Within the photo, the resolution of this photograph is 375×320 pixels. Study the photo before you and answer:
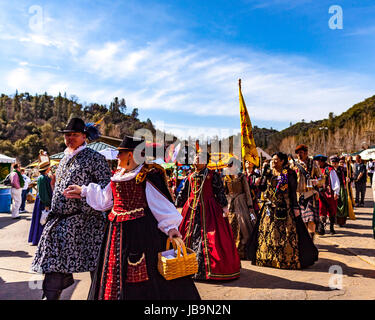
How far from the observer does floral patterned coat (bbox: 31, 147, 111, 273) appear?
9.30ft

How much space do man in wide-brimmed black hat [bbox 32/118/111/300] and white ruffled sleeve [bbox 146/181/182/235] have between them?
52 cm

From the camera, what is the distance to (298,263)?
16.8 feet

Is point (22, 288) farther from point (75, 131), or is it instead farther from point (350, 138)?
point (350, 138)

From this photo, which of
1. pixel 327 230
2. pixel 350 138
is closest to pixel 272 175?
pixel 327 230

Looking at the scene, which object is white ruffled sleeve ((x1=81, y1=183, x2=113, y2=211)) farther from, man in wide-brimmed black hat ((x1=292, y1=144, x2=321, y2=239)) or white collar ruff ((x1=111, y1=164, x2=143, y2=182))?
man in wide-brimmed black hat ((x1=292, y1=144, x2=321, y2=239))

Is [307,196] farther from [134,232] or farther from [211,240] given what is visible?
[134,232]

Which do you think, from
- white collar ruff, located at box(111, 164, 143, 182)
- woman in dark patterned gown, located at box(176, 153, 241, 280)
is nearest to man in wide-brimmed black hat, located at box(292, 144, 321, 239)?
woman in dark patterned gown, located at box(176, 153, 241, 280)

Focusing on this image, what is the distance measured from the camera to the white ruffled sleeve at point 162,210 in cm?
277

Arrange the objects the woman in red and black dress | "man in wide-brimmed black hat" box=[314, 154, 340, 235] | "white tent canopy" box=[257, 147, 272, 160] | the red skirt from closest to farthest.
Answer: the woman in red and black dress
the red skirt
"man in wide-brimmed black hat" box=[314, 154, 340, 235]
"white tent canopy" box=[257, 147, 272, 160]

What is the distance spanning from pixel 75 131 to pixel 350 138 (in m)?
54.0

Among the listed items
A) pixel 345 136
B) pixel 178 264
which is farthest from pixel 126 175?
pixel 345 136

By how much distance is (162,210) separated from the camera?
282cm

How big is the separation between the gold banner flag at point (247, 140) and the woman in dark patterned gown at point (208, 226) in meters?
1.23

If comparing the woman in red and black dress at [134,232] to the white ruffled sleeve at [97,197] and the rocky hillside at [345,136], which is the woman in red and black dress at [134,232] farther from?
the rocky hillside at [345,136]
